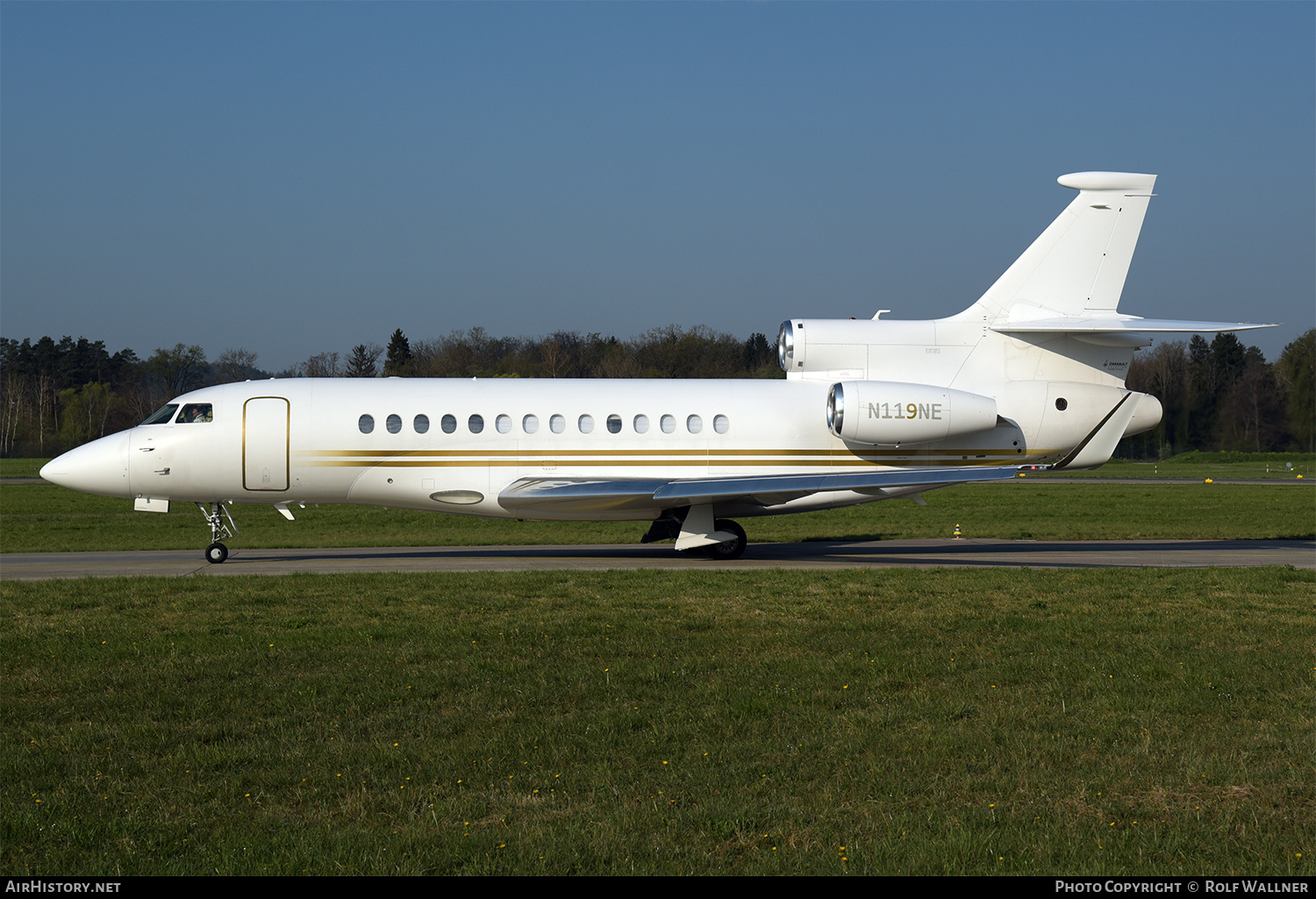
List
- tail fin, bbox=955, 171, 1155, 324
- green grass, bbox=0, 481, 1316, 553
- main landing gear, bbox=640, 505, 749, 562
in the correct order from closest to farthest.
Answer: main landing gear, bbox=640, 505, 749, 562 → tail fin, bbox=955, 171, 1155, 324 → green grass, bbox=0, 481, 1316, 553

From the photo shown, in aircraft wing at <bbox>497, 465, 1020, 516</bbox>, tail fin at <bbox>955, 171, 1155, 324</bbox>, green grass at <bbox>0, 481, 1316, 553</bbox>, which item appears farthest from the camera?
green grass at <bbox>0, 481, 1316, 553</bbox>

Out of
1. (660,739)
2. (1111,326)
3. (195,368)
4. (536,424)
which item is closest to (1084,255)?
(1111,326)

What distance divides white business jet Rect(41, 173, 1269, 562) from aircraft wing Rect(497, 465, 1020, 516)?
0.15 ft

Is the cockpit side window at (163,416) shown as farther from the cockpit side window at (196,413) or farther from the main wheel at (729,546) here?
the main wheel at (729,546)

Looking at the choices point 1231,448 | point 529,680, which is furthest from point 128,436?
point 1231,448

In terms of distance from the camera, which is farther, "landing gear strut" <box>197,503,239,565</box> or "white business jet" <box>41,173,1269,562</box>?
"landing gear strut" <box>197,503,239,565</box>

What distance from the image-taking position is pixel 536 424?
1941 cm

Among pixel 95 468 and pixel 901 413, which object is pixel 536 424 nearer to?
pixel 901 413

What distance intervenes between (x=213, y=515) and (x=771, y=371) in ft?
149

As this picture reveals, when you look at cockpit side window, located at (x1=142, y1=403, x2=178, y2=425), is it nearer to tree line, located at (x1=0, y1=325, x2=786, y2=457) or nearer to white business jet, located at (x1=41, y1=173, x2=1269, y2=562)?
white business jet, located at (x1=41, y1=173, x2=1269, y2=562)

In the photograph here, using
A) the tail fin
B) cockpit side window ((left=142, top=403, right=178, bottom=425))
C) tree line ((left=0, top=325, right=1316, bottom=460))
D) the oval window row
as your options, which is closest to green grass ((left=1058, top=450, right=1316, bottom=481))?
tree line ((left=0, top=325, right=1316, bottom=460))

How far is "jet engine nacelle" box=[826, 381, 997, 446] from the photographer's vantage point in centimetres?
1939

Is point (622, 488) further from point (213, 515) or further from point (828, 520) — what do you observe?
point (828, 520)

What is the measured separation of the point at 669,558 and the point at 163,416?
9.68 meters
